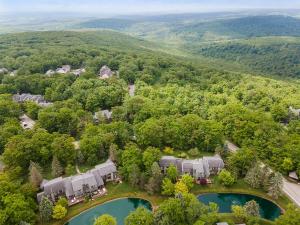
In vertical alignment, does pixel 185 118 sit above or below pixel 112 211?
above

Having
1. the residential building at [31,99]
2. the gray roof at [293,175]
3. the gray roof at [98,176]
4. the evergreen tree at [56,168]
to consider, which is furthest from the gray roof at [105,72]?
the gray roof at [293,175]

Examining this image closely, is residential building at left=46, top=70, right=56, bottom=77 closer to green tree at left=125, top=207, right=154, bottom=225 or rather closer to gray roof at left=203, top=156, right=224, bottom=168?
gray roof at left=203, top=156, right=224, bottom=168

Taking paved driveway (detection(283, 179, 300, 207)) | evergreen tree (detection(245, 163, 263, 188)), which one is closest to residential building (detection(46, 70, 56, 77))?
evergreen tree (detection(245, 163, 263, 188))

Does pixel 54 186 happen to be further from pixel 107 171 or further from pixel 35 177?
pixel 107 171

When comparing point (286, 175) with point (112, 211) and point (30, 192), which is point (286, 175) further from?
point (30, 192)

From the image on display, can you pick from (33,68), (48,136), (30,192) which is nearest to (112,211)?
(30,192)
